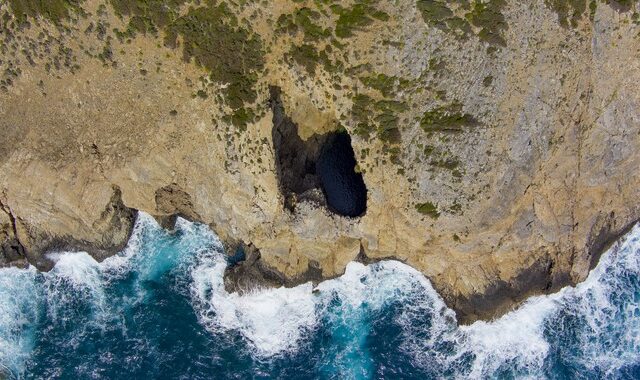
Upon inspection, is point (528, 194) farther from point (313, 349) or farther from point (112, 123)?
point (112, 123)

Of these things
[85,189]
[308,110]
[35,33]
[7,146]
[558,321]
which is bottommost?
[558,321]

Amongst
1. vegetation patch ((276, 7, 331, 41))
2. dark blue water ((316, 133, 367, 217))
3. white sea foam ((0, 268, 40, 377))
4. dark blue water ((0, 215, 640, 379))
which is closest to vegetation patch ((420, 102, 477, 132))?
dark blue water ((316, 133, 367, 217))

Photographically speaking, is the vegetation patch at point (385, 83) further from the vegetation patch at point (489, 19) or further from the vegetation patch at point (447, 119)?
the vegetation patch at point (489, 19)

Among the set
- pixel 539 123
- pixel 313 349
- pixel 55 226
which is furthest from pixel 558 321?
pixel 55 226

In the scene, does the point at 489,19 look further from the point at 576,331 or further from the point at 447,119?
the point at 576,331

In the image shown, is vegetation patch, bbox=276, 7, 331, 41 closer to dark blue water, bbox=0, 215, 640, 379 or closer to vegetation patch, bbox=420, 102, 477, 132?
vegetation patch, bbox=420, 102, 477, 132

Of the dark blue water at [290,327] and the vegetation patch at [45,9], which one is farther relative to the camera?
the dark blue water at [290,327]

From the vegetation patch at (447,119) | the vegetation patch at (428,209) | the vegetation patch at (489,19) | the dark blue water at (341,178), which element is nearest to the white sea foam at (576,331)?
the vegetation patch at (428,209)
